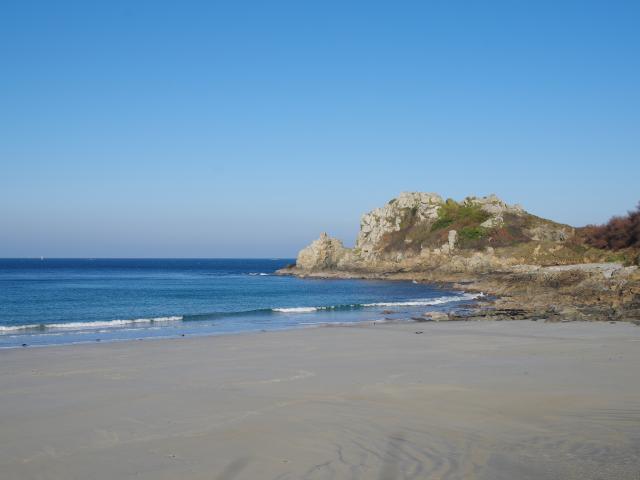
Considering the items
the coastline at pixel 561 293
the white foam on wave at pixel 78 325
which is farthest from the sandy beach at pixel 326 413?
the white foam on wave at pixel 78 325

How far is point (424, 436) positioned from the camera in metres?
9.84

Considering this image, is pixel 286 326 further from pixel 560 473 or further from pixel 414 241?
pixel 414 241

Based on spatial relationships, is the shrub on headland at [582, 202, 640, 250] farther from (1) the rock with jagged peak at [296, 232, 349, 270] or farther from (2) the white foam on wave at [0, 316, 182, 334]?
(2) the white foam on wave at [0, 316, 182, 334]

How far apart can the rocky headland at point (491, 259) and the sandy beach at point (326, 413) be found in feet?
54.9

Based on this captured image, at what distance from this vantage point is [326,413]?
11.7 m

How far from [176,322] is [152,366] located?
18760 millimetres

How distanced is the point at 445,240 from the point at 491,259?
1366 centimetres

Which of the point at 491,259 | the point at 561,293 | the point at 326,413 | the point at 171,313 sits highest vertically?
the point at 491,259

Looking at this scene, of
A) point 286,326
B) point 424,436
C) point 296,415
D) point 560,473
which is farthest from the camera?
point 286,326

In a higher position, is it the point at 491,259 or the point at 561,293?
the point at 491,259

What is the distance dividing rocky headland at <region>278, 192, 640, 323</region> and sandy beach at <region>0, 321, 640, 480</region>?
16.7m

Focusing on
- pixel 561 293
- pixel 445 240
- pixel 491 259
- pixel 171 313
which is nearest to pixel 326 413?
pixel 171 313

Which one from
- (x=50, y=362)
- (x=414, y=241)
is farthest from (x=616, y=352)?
(x=414, y=241)

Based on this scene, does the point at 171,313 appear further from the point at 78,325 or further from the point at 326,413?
the point at 326,413
